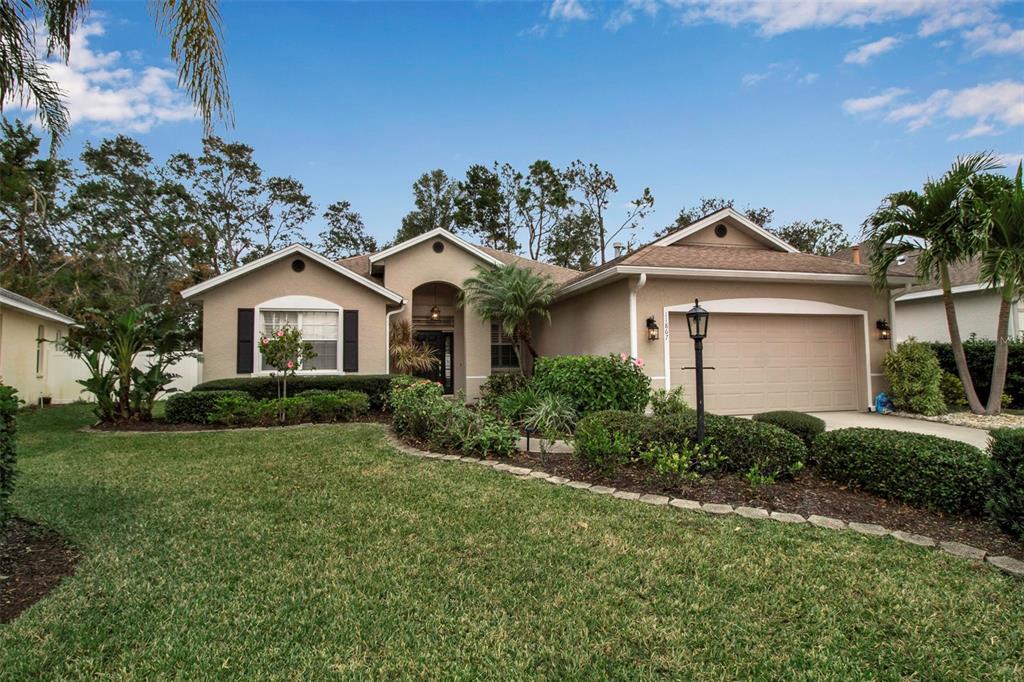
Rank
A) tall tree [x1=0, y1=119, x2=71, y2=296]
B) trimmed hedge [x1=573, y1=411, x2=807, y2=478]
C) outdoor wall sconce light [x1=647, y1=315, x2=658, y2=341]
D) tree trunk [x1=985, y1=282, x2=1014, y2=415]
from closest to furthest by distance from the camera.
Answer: trimmed hedge [x1=573, y1=411, x2=807, y2=478] < tree trunk [x1=985, y1=282, x2=1014, y2=415] < outdoor wall sconce light [x1=647, y1=315, x2=658, y2=341] < tall tree [x1=0, y1=119, x2=71, y2=296]

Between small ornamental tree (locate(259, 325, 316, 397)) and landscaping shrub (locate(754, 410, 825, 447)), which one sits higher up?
small ornamental tree (locate(259, 325, 316, 397))

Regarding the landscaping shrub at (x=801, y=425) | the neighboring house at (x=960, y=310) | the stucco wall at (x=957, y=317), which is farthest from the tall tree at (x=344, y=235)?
the landscaping shrub at (x=801, y=425)

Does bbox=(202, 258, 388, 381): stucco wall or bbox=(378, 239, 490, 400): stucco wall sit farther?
bbox=(378, 239, 490, 400): stucco wall

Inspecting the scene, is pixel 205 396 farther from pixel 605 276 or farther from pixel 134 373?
pixel 605 276

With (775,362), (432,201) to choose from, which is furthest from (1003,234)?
(432,201)

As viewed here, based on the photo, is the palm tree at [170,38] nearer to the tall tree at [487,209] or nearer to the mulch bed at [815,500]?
the mulch bed at [815,500]

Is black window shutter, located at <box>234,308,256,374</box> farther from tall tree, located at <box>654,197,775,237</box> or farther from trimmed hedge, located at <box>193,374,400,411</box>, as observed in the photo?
tall tree, located at <box>654,197,775,237</box>

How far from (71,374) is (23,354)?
2.79 m

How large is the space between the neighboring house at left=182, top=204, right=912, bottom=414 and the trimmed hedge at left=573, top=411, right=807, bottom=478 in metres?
3.99

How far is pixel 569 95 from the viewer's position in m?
13.8

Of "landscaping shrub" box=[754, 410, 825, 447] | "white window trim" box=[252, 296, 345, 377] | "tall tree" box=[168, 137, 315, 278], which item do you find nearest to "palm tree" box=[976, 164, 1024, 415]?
"landscaping shrub" box=[754, 410, 825, 447]

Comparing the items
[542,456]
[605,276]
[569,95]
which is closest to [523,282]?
[605,276]

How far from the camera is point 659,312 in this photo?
397 inches

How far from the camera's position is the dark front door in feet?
52.0
